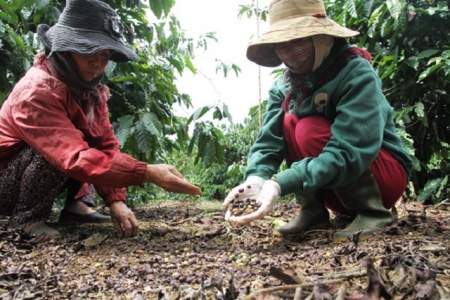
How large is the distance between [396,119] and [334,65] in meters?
1.24

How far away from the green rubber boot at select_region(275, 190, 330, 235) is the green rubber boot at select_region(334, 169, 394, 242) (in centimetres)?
22

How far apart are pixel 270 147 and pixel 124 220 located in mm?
752

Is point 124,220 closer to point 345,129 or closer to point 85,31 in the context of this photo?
point 85,31

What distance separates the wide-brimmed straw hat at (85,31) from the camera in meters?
1.83

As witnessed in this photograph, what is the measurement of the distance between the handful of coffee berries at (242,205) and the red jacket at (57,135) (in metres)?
0.39

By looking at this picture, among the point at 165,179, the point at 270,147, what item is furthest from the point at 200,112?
the point at 165,179

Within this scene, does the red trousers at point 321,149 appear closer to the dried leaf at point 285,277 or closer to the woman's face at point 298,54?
the woman's face at point 298,54

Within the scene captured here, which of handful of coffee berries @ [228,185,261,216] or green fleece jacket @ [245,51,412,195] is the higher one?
green fleece jacket @ [245,51,412,195]

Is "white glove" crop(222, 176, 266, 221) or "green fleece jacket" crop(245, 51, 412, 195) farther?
"white glove" crop(222, 176, 266, 221)

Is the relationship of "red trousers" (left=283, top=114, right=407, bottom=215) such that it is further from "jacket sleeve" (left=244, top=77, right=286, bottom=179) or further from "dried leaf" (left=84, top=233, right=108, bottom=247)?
"dried leaf" (left=84, top=233, right=108, bottom=247)

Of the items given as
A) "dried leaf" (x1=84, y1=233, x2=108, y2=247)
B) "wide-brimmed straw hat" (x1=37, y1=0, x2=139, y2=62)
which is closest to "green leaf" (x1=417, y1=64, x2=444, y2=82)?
"wide-brimmed straw hat" (x1=37, y1=0, x2=139, y2=62)

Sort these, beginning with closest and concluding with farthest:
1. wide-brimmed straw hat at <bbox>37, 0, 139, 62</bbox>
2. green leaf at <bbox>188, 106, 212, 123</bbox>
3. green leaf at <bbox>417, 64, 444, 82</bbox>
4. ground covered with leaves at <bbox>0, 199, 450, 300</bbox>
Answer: ground covered with leaves at <bbox>0, 199, 450, 300</bbox>, wide-brimmed straw hat at <bbox>37, 0, 139, 62</bbox>, green leaf at <bbox>417, 64, 444, 82</bbox>, green leaf at <bbox>188, 106, 212, 123</bbox>

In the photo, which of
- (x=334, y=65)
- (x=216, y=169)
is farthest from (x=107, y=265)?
(x=216, y=169)

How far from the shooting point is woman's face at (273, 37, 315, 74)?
1.80m
